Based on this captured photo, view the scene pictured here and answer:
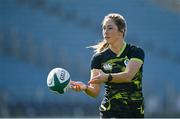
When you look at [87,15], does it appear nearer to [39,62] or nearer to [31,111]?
[39,62]

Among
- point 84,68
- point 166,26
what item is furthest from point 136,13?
point 84,68

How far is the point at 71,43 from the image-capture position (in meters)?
20.9

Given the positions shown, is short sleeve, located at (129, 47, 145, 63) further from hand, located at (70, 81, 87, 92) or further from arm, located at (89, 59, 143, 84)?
hand, located at (70, 81, 87, 92)

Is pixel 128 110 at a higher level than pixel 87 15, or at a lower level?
lower

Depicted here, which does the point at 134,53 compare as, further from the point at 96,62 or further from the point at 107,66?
the point at 96,62

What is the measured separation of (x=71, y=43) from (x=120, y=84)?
14.5m

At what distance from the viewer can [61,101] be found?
19.5 meters

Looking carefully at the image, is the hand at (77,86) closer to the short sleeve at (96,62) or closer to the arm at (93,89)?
the arm at (93,89)

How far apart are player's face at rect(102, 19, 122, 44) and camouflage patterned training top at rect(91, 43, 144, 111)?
151 millimetres

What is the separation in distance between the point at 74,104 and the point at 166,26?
395 centimetres

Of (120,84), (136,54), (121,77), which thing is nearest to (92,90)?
(120,84)

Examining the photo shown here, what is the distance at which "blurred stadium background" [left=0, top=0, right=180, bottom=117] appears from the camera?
19.6 m

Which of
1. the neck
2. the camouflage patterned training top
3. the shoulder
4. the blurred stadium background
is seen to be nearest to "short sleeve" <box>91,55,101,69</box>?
the camouflage patterned training top

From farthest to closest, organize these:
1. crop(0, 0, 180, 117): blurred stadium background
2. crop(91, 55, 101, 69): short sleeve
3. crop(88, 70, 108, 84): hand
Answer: crop(0, 0, 180, 117): blurred stadium background < crop(91, 55, 101, 69): short sleeve < crop(88, 70, 108, 84): hand
